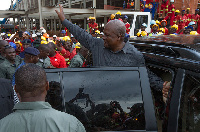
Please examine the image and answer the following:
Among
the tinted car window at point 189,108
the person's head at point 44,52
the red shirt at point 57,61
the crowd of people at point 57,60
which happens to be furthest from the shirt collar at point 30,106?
the red shirt at point 57,61

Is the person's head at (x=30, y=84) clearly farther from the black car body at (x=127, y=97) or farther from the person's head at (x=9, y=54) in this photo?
the person's head at (x=9, y=54)

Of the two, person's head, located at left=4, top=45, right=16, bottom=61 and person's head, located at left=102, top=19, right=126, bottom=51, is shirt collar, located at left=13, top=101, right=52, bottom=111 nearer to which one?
person's head, located at left=102, top=19, right=126, bottom=51

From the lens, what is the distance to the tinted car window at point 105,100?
1.71 m

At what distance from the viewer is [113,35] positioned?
98.1 inches

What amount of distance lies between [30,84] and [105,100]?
728mm

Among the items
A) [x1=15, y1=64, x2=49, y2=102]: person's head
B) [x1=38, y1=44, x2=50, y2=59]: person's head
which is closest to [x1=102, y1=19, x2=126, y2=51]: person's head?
[x1=15, y1=64, x2=49, y2=102]: person's head

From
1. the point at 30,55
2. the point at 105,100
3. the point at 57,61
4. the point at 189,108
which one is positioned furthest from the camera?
the point at 57,61

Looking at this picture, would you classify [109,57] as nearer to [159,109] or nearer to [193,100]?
[159,109]

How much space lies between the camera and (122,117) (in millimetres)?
1724

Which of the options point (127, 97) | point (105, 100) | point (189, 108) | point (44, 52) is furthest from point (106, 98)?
point (44, 52)

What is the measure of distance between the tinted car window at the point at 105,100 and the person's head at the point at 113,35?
791mm

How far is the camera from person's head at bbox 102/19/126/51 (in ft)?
8.18

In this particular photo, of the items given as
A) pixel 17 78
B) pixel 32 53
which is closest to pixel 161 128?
pixel 17 78

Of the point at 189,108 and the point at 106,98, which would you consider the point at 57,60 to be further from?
the point at 189,108
